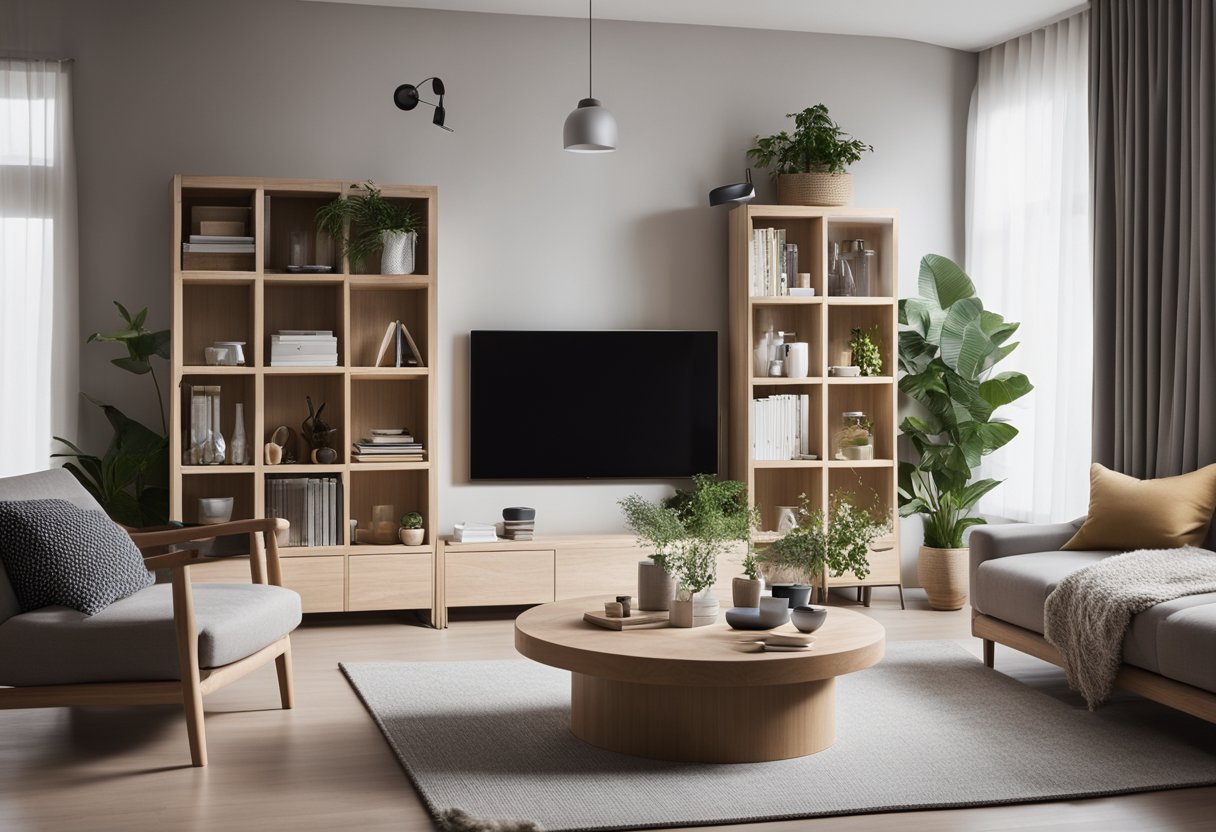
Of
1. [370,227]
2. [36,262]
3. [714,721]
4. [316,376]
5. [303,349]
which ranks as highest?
[370,227]

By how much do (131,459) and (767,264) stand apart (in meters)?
3.05

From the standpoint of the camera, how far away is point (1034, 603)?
13.5 feet

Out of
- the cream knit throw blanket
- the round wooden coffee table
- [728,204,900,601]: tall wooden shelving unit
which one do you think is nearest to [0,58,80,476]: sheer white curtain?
the round wooden coffee table

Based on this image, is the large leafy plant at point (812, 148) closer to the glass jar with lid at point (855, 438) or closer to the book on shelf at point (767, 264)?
the book on shelf at point (767, 264)

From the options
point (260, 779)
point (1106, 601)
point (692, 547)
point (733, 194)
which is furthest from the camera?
point (733, 194)

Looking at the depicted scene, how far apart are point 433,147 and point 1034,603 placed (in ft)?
11.1

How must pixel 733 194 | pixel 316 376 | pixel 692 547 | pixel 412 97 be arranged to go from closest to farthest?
pixel 692 547 → pixel 412 97 → pixel 316 376 → pixel 733 194

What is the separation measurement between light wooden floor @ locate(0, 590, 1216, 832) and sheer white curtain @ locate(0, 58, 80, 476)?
1.68m

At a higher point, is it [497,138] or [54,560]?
[497,138]

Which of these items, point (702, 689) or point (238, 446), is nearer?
point (702, 689)

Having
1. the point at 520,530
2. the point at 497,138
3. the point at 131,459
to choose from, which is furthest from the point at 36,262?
the point at 520,530

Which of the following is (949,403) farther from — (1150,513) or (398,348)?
Result: (398,348)

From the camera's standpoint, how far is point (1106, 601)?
374cm

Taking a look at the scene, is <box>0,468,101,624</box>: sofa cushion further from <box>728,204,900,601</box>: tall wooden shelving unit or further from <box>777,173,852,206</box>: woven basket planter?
<box>777,173,852,206</box>: woven basket planter
